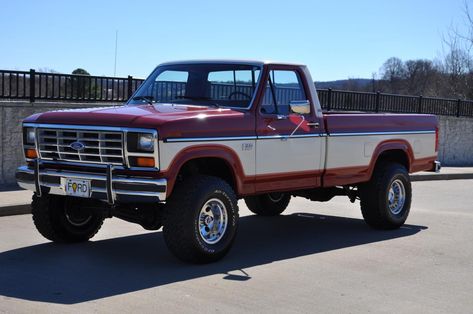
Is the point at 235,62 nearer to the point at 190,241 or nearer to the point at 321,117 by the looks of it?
the point at 321,117

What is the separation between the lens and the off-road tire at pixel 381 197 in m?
9.49

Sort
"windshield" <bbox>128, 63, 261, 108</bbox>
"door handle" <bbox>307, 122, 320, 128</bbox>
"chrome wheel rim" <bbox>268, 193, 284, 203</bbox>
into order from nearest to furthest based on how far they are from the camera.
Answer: "windshield" <bbox>128, 63, 261, 108</bbox>, "door handle" <bbox>307, 122, 320, 128</bbox>, "chrome wheel rim" <bbox>268, 193, 284, 203</bbox>

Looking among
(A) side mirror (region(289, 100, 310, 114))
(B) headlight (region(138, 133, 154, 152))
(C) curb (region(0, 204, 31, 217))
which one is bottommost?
(C) curb (region(0, 204, 31, 217))

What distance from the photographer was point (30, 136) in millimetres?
7488

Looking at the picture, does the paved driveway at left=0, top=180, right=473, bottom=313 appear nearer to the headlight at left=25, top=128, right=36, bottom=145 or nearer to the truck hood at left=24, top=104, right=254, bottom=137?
the headlight at left=25, top=128, right=36, bottom=145

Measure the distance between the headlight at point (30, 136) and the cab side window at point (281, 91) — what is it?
2.45 meters

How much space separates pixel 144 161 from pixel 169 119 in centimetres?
47

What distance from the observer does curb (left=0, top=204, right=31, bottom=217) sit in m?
10.1

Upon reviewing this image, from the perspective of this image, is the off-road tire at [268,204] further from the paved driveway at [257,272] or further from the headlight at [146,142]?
the headlight at [146,142]

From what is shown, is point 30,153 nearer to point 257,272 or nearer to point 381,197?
point 257,272

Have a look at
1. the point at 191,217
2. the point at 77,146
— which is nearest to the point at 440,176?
the point at 191,217

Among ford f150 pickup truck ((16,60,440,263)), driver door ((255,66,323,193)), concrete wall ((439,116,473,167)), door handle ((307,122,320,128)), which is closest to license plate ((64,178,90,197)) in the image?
ford f150 pickup truck ((16,60,440,263))

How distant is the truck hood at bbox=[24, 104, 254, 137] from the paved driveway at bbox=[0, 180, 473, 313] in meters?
1.36

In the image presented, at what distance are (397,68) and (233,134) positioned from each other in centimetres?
10406
